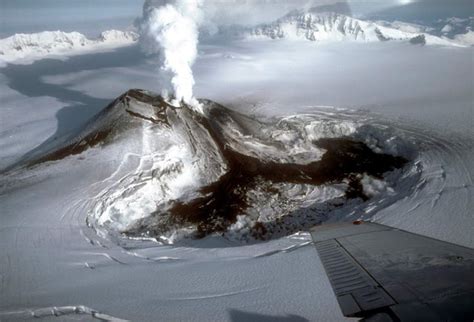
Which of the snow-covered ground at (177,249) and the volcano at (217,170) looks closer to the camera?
the snow-covered ground at (177,249)

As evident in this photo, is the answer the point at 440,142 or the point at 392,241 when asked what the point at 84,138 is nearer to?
the point at 392,241

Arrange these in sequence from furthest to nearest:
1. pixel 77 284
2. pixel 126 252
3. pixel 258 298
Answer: pixel 126 252
pixel 77 284
pixel 258 298

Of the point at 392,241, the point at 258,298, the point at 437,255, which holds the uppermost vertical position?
the point at 437,255

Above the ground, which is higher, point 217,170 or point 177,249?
point 217,170

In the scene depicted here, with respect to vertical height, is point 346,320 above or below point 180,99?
below

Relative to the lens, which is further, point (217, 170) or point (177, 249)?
point (217, 170)

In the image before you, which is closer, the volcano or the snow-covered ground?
the snow-covered ground

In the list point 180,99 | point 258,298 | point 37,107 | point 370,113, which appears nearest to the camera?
point 258,298

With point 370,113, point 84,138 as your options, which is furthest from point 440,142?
point 84,138
